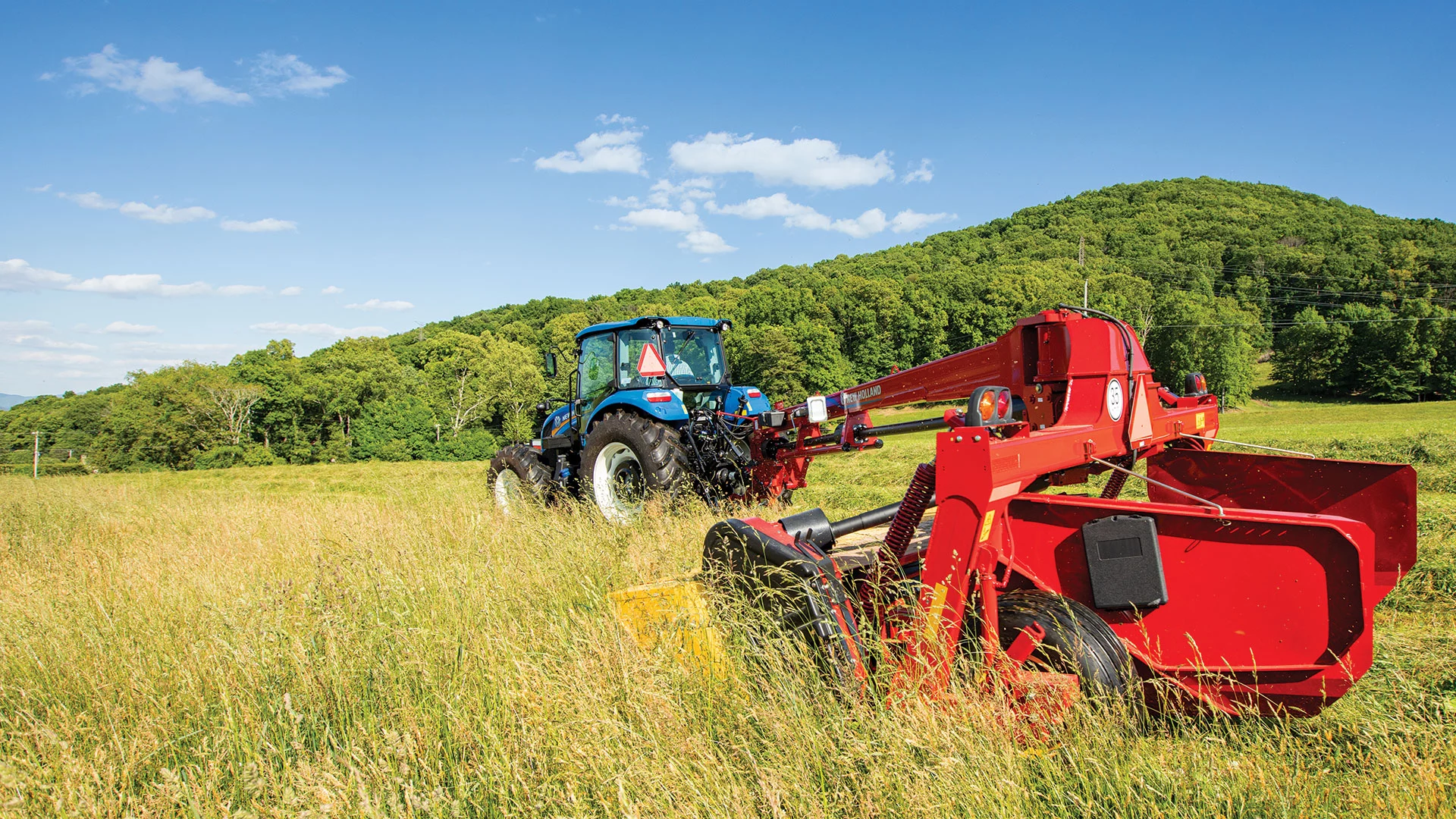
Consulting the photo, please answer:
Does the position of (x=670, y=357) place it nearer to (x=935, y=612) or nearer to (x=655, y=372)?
(x=655, y=372)

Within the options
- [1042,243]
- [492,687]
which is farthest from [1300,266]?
[492,687]

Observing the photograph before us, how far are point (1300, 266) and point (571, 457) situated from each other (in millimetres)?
77534

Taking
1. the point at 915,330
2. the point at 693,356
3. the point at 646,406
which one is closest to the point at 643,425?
the point at 646,406

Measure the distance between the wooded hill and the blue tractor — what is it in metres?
35.7

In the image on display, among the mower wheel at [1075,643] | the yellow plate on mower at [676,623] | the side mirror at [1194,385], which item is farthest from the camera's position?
the side mirror at [1194,385]

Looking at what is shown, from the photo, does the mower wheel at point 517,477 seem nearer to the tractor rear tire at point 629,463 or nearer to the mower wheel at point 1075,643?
the tractor rear tire at point 629,463

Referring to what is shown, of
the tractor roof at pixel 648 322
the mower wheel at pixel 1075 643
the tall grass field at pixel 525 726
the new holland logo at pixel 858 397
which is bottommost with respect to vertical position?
the tall grass field at pixel 525 726

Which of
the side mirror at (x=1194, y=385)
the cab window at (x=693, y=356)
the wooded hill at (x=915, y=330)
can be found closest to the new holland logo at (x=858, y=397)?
the side mirror at (x=1194, y=385)

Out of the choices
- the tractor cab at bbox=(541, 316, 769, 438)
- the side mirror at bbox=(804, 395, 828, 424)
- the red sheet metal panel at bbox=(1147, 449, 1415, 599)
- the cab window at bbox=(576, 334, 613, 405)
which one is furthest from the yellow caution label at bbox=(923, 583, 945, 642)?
the cab window at bbox=(576, 334, 613, 405)

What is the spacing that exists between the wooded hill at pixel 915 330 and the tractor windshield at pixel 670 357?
36.6 metres

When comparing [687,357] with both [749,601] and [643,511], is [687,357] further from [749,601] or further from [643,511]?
[749,601]

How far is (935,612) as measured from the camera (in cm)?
260

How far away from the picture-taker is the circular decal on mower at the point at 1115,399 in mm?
3338

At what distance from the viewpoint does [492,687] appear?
275 cm
